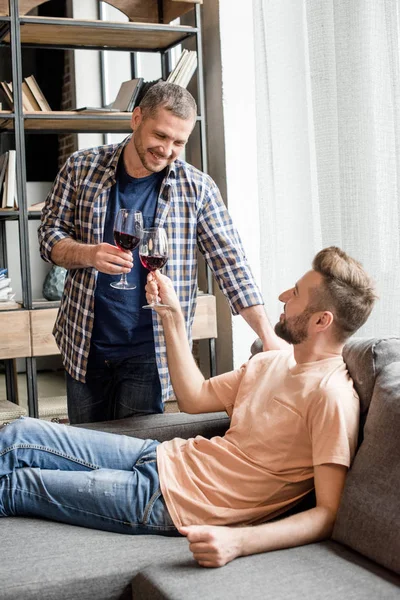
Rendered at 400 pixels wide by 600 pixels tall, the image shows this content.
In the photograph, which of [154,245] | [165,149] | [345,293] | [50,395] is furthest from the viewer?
[50,395]

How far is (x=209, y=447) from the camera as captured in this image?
2.13 metres

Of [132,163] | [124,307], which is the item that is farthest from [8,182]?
[124,307]

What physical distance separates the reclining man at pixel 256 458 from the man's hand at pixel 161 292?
0.30 metres

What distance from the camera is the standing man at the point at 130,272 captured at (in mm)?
2609

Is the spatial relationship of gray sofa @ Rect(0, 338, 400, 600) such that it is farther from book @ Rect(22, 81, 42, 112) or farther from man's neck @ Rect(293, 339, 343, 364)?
book @ Rect(22, 81, 42, 112)

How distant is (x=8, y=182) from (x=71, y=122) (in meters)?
0.43

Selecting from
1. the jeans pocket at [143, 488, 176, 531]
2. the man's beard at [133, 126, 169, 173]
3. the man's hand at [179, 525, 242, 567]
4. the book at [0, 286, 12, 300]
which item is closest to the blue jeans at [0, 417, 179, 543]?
the jeans pocket at [143, 488, 176, 531]

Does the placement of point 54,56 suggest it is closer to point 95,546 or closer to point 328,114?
point 328,114

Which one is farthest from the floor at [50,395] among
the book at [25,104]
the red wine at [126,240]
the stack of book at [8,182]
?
the red wine at [126,240]

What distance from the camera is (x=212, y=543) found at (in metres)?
1.70

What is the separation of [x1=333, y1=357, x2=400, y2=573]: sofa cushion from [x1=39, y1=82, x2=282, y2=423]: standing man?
712mm

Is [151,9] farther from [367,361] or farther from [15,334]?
[367,361]

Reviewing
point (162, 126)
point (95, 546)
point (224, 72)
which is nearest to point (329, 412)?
point (95, 546)

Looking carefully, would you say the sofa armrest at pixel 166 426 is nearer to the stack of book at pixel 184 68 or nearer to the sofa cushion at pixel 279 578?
the sofa cushion at pixel 279 578
